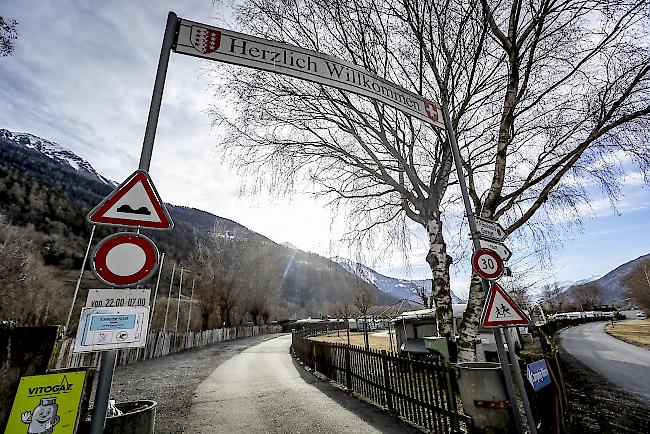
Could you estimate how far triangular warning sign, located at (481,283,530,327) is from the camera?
3.79 metres

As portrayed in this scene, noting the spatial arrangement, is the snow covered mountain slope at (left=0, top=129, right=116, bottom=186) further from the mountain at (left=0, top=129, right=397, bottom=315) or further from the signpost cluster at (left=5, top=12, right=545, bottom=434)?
the signpost cluster at (left=5, top=12, right=545, bottom=434)

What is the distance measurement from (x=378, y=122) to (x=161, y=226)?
6999mm

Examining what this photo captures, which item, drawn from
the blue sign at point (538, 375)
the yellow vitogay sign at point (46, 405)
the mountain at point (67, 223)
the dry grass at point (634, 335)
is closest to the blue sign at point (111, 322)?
the yellow vitogay sign at point (46, 405)

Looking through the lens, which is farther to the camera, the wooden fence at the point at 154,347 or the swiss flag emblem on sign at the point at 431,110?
the wooden fence at the point at 154,347

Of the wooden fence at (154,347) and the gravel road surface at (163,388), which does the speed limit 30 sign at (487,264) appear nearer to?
the gravel road surface at (163,388)

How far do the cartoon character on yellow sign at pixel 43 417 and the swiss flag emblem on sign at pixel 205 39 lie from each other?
403 centimetres

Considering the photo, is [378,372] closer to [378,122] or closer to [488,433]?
[488,433]

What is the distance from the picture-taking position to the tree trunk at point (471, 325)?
6996 mm

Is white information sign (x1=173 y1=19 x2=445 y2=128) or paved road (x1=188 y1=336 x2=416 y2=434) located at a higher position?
white information sign (x1=173 y1=19 x2=445 y2=128)

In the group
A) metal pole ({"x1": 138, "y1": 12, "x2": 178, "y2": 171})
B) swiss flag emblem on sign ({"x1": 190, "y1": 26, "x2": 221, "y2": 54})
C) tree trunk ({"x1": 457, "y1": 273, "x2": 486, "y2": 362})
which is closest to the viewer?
metal pole ({"x1": 138, "y1": 12, "x2": 178, "y2": 171})

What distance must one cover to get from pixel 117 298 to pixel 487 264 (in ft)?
14.1

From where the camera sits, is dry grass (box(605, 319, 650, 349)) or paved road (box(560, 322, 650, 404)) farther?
dry grass (box(605, 319, 650, 349))

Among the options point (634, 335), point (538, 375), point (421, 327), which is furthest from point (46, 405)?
point (634, 335)

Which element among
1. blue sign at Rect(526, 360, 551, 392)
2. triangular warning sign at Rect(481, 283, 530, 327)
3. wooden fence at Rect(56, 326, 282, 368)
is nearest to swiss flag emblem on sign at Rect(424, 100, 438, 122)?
triangular warning sign at Rect(481, 283, 530, 327)
